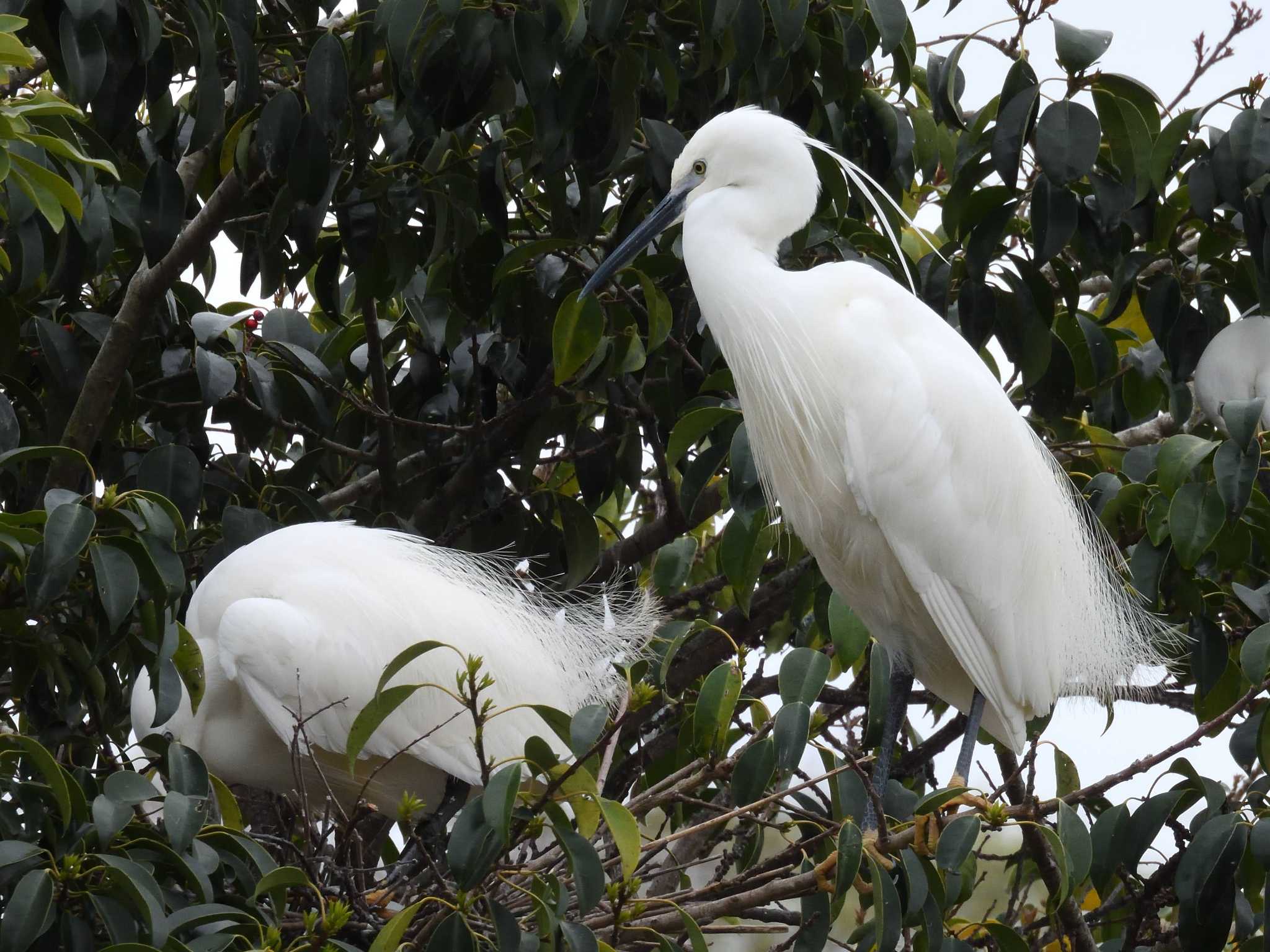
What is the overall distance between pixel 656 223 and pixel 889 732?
105 centimetres

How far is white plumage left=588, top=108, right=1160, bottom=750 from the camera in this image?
2676mm

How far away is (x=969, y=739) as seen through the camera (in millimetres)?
2666

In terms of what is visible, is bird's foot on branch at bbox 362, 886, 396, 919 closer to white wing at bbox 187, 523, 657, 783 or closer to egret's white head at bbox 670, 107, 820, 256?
white wing at bbox 187, 523, 657, 783

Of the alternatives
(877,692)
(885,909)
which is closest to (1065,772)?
(877,692)

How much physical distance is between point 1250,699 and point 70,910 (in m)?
1.50

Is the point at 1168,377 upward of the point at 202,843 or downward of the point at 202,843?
upward

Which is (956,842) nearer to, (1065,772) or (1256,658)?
(1256,658)

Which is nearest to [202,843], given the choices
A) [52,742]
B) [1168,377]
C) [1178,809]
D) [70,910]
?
[70,910]

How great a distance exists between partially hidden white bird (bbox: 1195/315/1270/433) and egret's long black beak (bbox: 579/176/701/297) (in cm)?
106

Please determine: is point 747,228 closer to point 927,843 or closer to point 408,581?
point 408,581

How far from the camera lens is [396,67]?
8.04 feet

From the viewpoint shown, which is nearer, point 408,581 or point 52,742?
point 52,742

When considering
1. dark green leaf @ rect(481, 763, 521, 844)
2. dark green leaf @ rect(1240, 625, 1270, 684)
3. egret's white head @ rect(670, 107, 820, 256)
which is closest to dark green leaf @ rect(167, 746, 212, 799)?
dark green leaf @ rect(481, 763, 521, 844)

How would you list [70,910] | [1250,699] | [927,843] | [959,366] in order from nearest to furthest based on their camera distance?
[70,910]
[1250,699]
[927,843]
[959,366]
